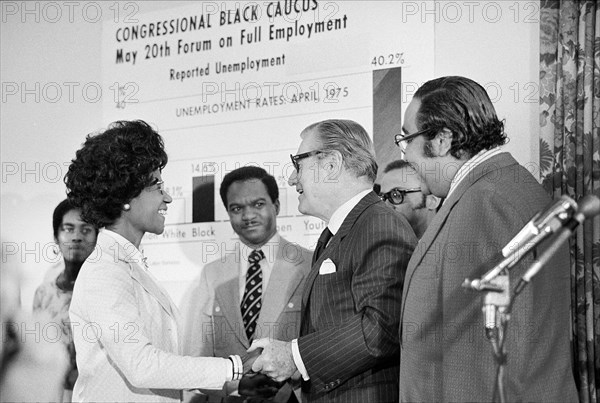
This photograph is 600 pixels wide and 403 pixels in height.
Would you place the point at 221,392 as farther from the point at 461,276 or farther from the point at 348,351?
the point at 461,276

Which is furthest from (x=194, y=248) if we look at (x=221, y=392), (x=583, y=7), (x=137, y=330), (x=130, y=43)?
(x=583, y=7)

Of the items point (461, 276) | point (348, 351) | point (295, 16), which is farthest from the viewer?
point (295, 16)

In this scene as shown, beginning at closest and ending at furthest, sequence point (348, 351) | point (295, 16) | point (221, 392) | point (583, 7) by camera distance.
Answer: point (348, 351) < point (583, 7) < point (221, 392) < point (295, 16)

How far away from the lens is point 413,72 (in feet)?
14.0

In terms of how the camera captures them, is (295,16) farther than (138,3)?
No

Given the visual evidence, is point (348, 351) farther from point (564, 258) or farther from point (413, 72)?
point (413, 72)

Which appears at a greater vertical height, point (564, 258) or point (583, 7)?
point (583, 7)

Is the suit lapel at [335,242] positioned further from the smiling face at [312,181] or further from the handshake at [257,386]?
the handshake at [257,386]

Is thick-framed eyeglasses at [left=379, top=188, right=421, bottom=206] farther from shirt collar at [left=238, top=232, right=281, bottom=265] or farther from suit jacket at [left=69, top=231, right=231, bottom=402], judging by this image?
suit jacket at [left=69, top=231, right=231, bottom=402]

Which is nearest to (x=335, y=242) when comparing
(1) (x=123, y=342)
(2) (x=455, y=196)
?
(2) (x=455, y=196)

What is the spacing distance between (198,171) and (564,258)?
265 centimetres

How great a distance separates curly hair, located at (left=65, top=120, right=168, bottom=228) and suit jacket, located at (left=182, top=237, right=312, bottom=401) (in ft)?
3.72

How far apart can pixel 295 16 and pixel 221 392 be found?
1959mm

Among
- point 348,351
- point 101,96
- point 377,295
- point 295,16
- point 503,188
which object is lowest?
point 348,351
